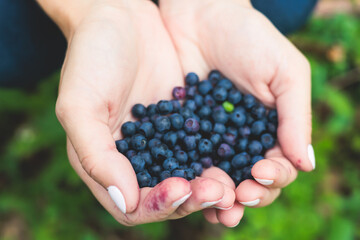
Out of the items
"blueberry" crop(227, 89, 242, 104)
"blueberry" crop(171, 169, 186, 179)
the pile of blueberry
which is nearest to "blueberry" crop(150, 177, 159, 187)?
the pile of blueberry

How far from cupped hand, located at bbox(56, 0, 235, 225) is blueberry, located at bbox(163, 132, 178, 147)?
0.27 meters

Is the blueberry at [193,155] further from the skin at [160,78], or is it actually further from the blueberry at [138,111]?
the blueberry at [138,111]

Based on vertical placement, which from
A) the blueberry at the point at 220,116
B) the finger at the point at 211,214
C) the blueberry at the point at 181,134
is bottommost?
the finger at the point at 211,214

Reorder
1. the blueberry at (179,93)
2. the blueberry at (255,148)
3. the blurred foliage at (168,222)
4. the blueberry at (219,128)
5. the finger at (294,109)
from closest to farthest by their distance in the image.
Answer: the finger at (294,109) < the blueberry at (255,148) < the blueberry at (219,128) < the blueberry at (179,93) < the blurred foliage at (168,222)

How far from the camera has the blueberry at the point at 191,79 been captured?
2.19 metres

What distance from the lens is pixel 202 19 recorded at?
233 cm

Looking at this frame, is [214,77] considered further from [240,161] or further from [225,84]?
[240,161]

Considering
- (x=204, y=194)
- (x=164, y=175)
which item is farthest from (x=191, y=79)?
(x=204, y=194)

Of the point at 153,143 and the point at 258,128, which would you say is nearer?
the point at 153,143

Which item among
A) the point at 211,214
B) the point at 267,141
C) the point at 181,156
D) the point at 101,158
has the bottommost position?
the point at 211,214

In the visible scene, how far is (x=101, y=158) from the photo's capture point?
1431 millimetres

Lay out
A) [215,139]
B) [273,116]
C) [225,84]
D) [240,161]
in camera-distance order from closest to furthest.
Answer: [240,161]
[215,139]
[273,116]
[225,84]

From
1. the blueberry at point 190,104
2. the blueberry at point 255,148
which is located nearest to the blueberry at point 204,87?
the blueberry at point 190,104

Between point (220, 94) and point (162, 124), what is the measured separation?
462 millimetres
